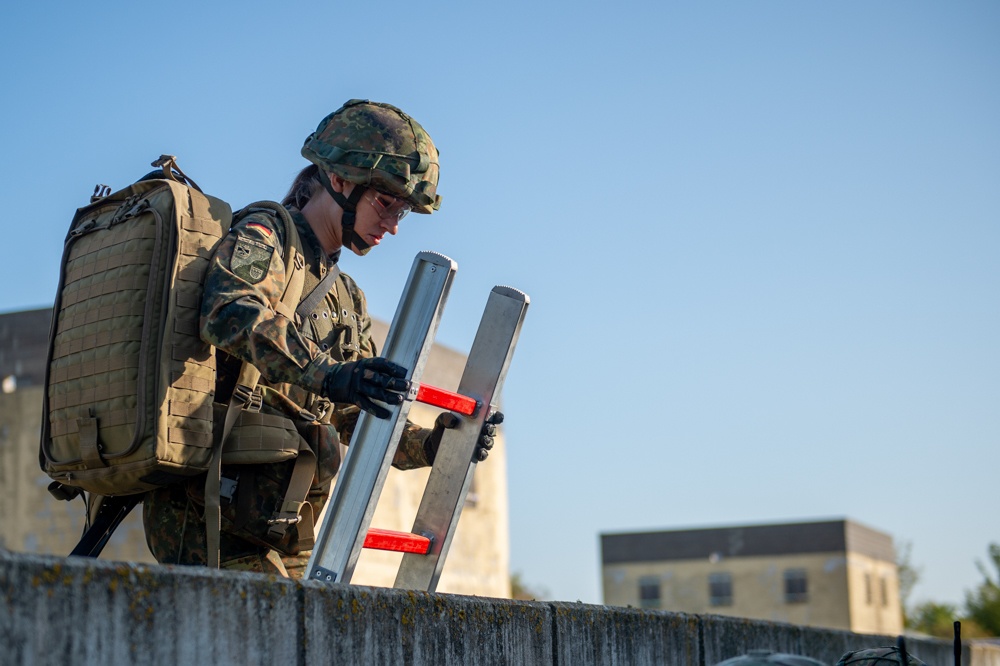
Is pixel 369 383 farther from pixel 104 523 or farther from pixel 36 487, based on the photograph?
pixel 36 487

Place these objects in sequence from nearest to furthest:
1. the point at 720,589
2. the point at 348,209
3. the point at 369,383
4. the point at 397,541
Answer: the point at 369,383, the point at 348,209, the point at 397,541, the point at 720,589

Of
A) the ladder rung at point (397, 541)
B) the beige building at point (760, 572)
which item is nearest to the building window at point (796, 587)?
the beige building at point (760, 572)

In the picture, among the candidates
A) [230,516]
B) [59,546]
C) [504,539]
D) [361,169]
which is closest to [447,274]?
[361,169]

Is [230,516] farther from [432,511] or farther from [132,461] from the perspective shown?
[432,511]

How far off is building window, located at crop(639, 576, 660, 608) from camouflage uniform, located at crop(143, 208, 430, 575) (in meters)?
46.0

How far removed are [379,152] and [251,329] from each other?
2.91ft

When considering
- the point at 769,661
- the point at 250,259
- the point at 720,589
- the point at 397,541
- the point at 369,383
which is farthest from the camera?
the point at 720,589

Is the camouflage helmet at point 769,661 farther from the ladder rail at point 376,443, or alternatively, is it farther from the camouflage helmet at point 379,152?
the camouflage helmet at point 379,152

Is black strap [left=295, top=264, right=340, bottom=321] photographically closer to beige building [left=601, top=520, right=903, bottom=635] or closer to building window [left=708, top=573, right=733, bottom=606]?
beige building [left=601, top=520, right=903, bottom=635]

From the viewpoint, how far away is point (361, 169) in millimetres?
4344

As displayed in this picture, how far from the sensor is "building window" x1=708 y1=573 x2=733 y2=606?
47.9 metres

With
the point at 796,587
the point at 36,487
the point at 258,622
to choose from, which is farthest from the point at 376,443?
the point at 796,587

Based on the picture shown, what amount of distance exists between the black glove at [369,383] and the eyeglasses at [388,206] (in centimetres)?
83

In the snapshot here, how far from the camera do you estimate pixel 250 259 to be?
3.99 m
